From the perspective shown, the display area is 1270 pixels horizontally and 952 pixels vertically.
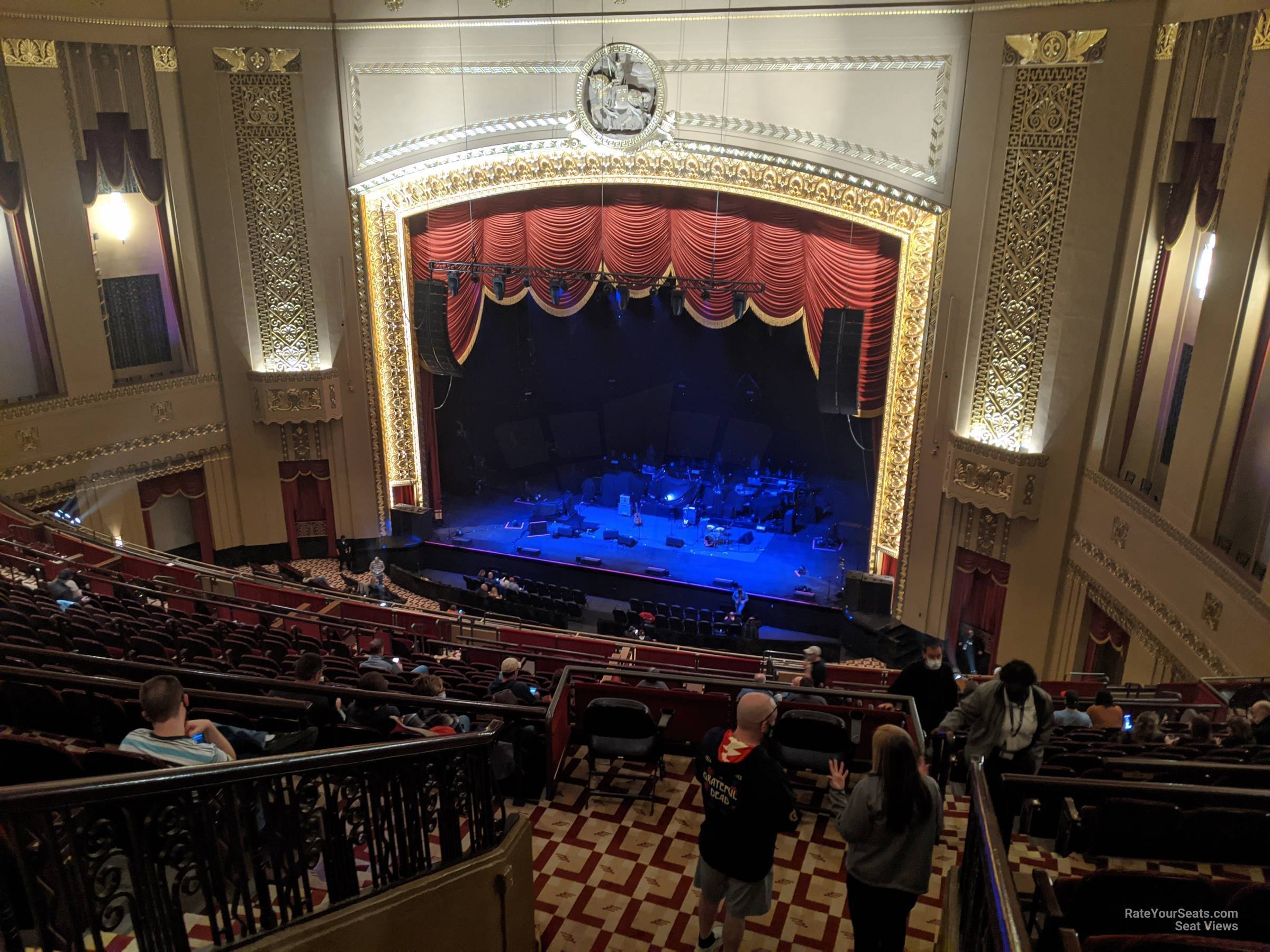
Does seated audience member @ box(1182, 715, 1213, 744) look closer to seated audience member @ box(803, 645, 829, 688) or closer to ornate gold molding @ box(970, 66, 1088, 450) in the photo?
seated audience member @ box(803, 645, 829, 688)

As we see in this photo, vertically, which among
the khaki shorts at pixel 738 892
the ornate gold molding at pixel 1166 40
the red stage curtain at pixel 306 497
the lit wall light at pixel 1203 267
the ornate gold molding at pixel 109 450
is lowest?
the red stage curtain at pixel 306 497

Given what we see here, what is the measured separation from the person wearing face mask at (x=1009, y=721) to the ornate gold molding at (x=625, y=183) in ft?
26.7

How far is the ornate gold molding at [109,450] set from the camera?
11.8m

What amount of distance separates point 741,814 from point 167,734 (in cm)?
194

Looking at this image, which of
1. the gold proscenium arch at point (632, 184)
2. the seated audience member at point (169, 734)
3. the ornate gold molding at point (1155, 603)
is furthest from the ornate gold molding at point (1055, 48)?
the seated audience member at point (169, 734)

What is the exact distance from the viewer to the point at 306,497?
1497 cm

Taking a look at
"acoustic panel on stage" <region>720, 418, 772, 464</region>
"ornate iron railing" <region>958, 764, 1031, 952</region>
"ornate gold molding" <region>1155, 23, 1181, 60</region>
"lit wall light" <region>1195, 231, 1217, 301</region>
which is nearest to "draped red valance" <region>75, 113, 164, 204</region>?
"acoustic panel on stage" <region>720, 418, 772, 464</region>

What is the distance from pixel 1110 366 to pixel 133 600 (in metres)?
9.75

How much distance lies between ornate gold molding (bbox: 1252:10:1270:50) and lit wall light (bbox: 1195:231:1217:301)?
153cm

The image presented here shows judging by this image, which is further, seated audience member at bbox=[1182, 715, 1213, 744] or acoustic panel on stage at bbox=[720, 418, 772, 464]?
acoustic panel on stage at bbox=[720, 418, 772, 464]

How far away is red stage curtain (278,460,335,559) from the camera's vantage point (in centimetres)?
1474

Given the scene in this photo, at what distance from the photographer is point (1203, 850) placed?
10.6ft

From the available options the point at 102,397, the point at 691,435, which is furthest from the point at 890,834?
the point at 691,435

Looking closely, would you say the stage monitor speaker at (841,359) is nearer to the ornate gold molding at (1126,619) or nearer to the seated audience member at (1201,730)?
the ornate gold molding at (1126,619)
